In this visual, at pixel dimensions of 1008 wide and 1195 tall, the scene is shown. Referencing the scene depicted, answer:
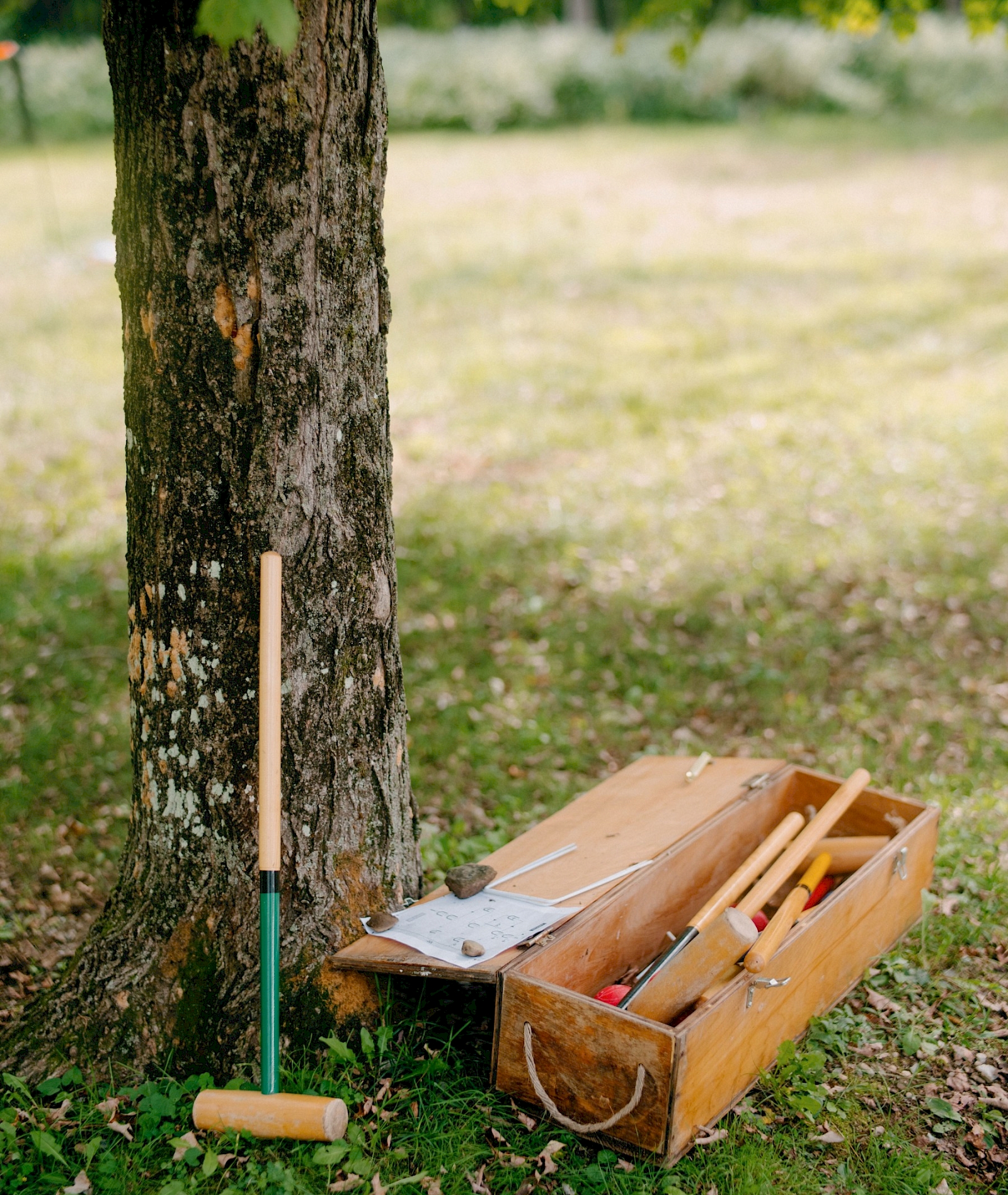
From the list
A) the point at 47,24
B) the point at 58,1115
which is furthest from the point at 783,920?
the point at 47,24

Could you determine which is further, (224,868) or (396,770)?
(396,770)

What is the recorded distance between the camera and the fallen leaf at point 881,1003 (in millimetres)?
3109

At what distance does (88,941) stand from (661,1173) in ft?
5.10

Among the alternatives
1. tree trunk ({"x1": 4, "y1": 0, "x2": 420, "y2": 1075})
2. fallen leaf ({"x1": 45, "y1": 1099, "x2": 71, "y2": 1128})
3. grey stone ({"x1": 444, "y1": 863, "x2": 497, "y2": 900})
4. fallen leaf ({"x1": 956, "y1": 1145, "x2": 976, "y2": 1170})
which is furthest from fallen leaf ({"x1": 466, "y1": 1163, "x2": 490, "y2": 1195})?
fallen leaf ({"x1": 956, "y1": 1145, "x2": 976, "y2": 1170})

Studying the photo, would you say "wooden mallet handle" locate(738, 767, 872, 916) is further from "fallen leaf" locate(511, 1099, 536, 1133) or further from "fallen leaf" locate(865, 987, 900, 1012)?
"fallen leaf" locate(511, 1099, 536, 1133)

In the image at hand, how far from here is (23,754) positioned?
4.47m

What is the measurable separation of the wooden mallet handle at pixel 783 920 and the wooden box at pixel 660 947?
0.03 m

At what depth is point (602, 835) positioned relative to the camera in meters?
3.23

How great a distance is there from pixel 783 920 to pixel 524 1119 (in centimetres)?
80

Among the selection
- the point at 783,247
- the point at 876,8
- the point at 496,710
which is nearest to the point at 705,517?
the point at 496,710

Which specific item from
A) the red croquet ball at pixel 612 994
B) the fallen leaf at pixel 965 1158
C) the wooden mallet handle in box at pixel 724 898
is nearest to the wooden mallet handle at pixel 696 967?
the wooden mallet handle in box at pixel 724 898

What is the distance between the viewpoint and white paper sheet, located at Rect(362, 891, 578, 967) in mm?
2646

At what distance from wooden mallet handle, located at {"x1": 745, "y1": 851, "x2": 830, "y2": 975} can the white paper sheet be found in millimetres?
466

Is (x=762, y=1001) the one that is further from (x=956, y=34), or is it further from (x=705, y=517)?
(x=956, y=34)
